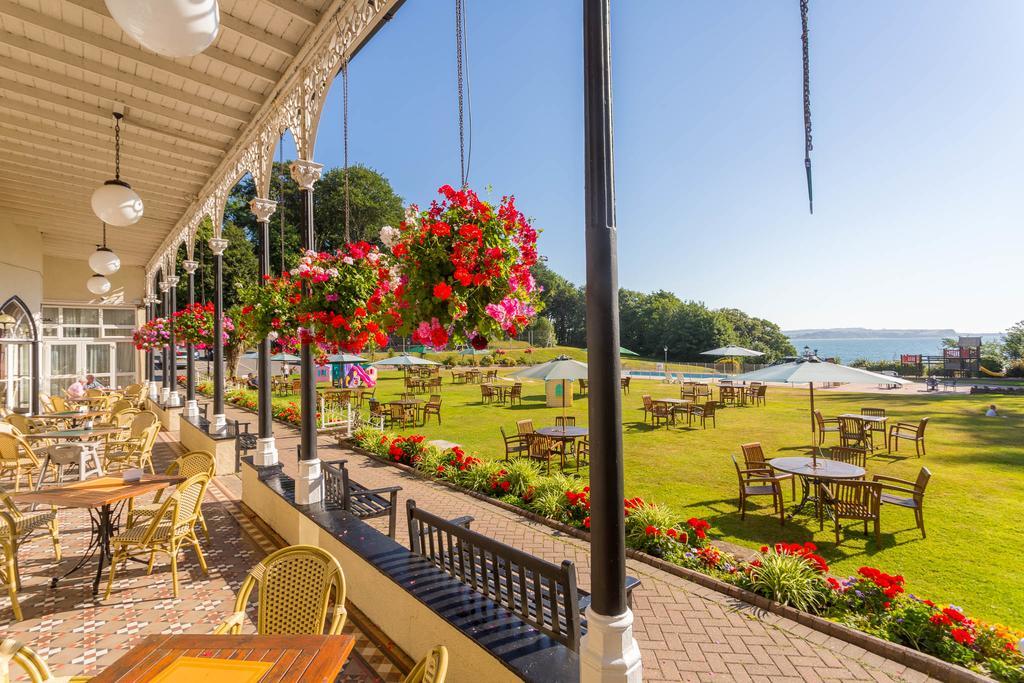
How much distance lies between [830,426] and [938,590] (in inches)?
365

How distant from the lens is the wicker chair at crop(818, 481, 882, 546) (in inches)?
223

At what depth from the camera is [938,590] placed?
15.3 feet

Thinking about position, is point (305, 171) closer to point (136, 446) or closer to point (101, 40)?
point (101, 40)

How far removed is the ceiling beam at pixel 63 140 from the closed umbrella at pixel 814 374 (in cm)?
972

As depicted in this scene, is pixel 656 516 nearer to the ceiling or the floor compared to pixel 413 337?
nearer to the floor

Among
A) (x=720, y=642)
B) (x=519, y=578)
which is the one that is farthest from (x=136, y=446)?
(x=720, y=642)

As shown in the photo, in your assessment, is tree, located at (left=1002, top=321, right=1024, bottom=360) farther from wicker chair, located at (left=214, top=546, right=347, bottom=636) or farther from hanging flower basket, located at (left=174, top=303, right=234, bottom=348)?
hanging flower basket, located at (left=174, top=303, right=234, bottom=348)

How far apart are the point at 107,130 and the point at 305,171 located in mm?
3354

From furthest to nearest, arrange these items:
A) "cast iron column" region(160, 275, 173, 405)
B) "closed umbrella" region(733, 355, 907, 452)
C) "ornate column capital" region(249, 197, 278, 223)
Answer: "cast iron column" region(160, 275, 173, 405), "closed umbrella" region(733, 355, 907, 452), "ornate column capital" region(249, 197, 278, 223)

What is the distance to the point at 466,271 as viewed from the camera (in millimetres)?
2441

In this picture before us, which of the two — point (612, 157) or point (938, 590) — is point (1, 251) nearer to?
point (612, 157)

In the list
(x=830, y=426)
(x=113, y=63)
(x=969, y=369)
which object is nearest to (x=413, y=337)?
(x=113, y=63)

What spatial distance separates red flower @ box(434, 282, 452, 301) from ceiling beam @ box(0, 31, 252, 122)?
Result: 5.24 metres

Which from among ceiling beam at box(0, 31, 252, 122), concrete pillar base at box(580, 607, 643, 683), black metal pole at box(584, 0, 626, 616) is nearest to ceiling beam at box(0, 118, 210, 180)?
ceiling beam at box(0, 31, 252, 122)
